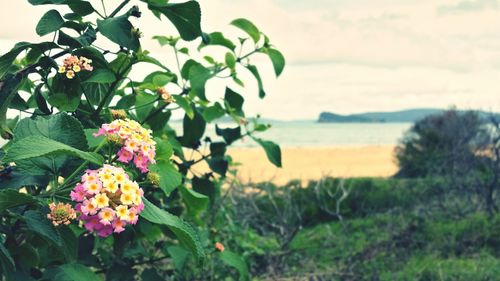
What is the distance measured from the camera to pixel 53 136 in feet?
5.52

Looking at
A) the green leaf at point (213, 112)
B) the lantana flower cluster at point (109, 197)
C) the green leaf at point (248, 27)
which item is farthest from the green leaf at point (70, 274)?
the green leaf at point (248, 27)

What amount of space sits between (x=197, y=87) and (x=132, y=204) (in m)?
1.15

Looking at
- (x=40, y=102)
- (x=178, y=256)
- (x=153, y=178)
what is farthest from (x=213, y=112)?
(x=153, y=178)

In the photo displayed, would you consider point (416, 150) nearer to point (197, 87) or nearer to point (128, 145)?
point (197, 87)

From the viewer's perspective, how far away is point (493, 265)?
5250 millimetres

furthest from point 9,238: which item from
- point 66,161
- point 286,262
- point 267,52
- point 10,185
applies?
point 286,262

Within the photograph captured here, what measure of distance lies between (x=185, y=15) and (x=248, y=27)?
37.7 inches

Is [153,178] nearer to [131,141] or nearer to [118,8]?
[131,141]

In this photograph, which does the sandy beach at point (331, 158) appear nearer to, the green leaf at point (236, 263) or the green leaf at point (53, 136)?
the green leaf at point (236, 263)

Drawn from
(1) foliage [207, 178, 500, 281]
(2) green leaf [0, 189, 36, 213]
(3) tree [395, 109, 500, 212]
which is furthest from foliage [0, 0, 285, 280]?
(3) tree [395, 109, 500, 212]

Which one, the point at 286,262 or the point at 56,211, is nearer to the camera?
the point at 56,211

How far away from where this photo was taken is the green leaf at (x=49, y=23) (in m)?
1.89

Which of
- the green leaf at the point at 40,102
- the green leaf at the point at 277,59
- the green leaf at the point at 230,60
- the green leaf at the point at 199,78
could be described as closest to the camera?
the green leaf at the point at 40,102

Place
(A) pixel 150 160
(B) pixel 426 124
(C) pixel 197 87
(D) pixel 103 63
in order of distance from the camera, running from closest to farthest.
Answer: (A) pixel 150 160 < (D) pixel 103 63 < (C) pixel 197 87 < (B) pixel 426 124
